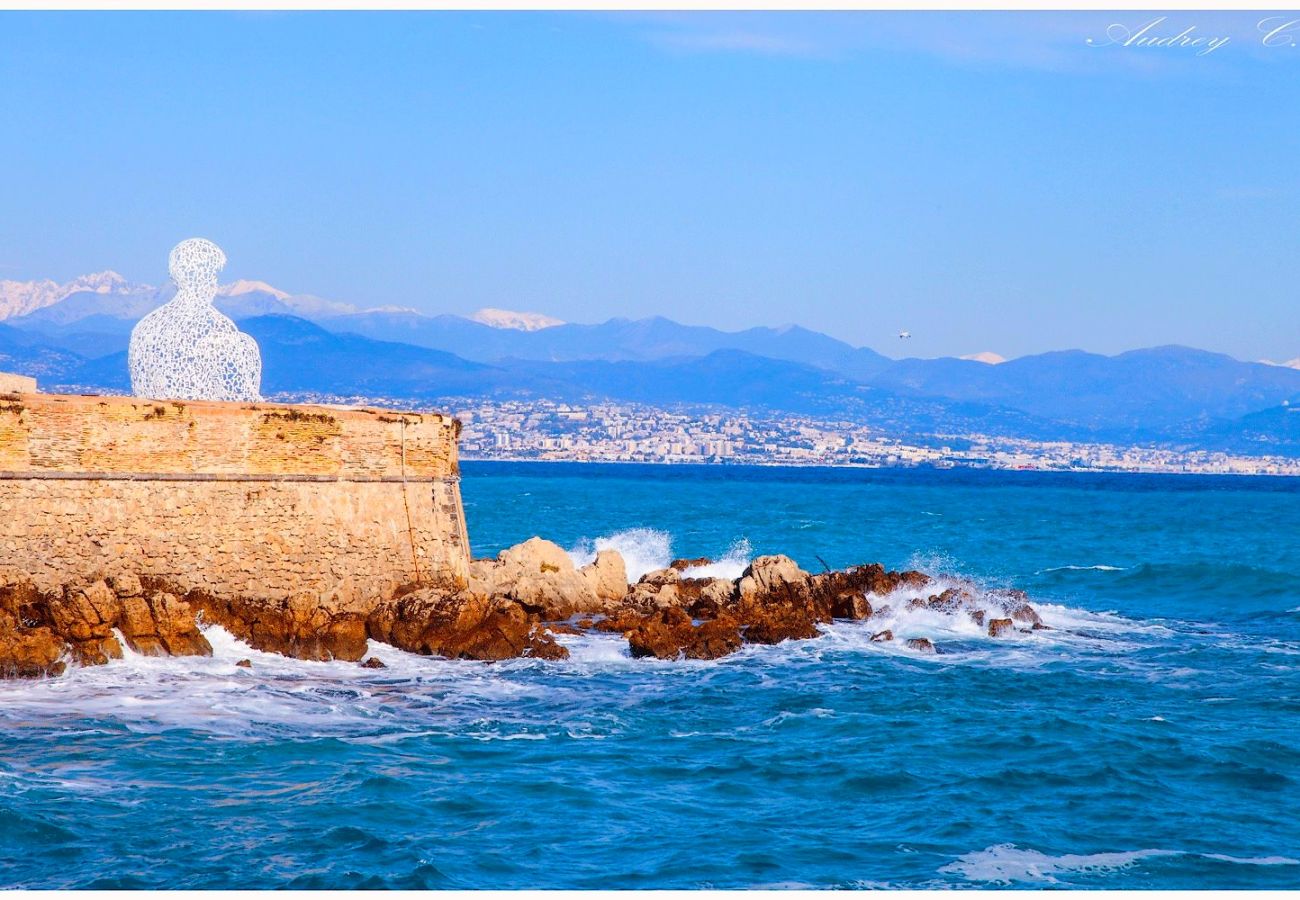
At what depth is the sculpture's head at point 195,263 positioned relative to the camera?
2491 centimetres

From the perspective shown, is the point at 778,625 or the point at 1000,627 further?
the point at 1000,627

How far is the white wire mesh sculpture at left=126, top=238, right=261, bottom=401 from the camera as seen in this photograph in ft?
80.5

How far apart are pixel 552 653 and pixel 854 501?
65112mm

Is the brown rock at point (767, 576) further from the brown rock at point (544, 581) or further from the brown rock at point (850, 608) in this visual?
the brown rock at point (544, 581)

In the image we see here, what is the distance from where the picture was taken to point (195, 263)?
25.0 m

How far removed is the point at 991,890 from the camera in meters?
12.8

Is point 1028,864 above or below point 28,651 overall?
below

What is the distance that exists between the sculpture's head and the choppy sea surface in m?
6.17

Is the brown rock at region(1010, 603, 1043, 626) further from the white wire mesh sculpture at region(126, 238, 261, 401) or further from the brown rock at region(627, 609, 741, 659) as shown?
the white wire mesh sculpture at region(126, 238, 261, 401)

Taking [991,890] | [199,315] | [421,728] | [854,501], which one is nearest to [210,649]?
[421,728]

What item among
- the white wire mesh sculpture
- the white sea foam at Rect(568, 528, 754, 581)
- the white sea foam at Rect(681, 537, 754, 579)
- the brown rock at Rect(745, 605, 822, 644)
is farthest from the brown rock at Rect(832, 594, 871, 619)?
the white wire mesh sculpture

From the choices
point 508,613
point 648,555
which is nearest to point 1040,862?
point 508,613

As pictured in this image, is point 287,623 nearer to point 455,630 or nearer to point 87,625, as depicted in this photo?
point 455,630

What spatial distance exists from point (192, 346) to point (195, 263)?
135 cm
